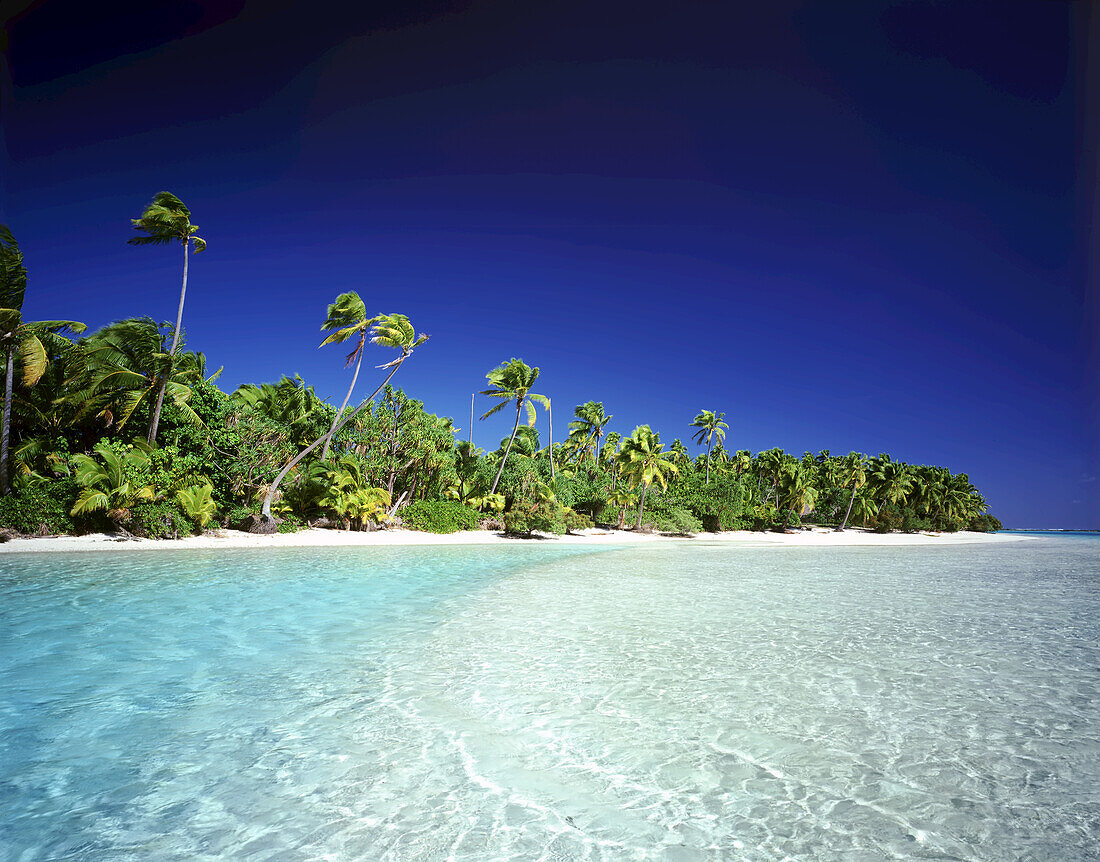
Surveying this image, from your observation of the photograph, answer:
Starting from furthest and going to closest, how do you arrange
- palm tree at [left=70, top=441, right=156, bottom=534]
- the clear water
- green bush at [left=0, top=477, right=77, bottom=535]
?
green bush at [left=0, top=477, right=77, bottom=535] < palm tree at [left=70, top=441, right=156, bottom=534] < the clear water

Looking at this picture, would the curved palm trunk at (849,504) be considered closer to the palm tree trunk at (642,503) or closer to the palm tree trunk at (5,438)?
the palm tree trunk at (642,503)

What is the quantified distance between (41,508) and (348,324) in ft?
43.4

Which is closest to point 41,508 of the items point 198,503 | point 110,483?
point 110,483

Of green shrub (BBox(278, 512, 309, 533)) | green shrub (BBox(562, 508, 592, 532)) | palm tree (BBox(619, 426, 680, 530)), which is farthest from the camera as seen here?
palm tree (BBox(619, 426, 680, 530))

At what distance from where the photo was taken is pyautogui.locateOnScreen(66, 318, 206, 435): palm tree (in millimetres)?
19859

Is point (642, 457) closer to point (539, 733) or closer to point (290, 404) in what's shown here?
point (290, 404)

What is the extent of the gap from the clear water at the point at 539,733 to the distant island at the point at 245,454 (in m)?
11.6

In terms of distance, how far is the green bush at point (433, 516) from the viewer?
28.9 m

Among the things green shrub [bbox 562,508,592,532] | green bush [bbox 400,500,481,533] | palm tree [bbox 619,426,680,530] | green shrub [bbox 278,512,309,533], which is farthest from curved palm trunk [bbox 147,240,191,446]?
palm tree [bbox 619,426,680,530]

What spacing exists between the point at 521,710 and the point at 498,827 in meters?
1.76

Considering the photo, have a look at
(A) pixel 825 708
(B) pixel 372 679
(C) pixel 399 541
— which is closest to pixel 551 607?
(B) pixel 372 679

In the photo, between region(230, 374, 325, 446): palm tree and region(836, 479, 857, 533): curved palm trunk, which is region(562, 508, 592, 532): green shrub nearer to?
region(230, 374, 325, 446): palm tree

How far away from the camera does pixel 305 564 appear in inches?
617

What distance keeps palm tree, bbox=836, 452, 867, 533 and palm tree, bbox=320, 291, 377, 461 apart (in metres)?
50.3
